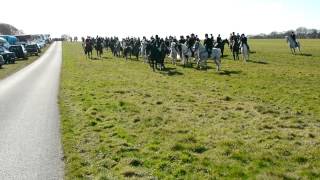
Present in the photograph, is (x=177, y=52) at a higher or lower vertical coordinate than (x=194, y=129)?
higher

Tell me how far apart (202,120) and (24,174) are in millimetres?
7038

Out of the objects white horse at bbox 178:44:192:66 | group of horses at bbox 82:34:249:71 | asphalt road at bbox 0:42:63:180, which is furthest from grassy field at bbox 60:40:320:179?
white horse at bbox 178:44:192:66

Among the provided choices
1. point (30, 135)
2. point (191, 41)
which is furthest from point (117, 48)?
point (30, 135)

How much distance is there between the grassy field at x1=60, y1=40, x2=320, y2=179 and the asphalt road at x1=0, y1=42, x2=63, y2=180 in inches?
15.0

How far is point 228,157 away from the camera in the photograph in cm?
1081

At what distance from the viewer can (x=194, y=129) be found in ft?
45.9

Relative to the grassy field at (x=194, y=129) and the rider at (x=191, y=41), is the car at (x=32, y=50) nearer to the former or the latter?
the rider at (x=191, y=41)

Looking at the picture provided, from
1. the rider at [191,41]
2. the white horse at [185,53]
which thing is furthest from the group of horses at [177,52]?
the rider at [191,41]

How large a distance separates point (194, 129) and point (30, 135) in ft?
15.4

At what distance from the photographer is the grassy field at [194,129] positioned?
10008 mm

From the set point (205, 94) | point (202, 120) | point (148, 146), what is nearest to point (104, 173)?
point (148, 146)

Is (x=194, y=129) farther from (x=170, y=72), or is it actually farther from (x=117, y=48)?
(x=117, y=48)

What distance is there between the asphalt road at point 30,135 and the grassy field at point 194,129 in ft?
1.25

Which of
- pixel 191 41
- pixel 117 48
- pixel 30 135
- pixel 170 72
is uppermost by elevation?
pixel 191 41
